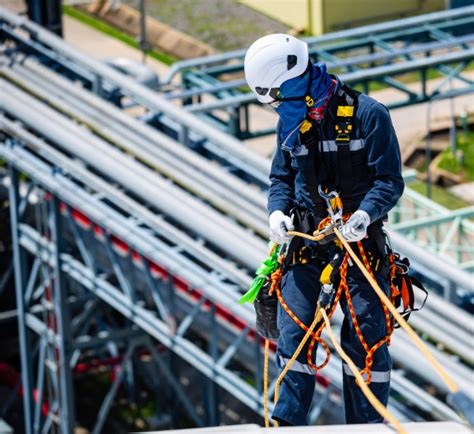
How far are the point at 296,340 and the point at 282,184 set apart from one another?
38.1 inches

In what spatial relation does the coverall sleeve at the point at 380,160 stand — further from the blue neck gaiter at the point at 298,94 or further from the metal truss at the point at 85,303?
the metal truss at the point at 85,303

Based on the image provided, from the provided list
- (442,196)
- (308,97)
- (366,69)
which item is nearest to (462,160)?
(442,196)

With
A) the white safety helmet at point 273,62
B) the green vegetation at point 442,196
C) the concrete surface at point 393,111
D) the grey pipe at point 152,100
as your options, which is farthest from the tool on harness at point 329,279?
the concrete surface at point 393,111

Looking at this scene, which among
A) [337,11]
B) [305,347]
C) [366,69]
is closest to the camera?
[305,347]

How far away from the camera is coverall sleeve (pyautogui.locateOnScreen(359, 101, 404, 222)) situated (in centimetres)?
724

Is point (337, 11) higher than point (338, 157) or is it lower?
lower

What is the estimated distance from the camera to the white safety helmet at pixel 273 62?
7.11m

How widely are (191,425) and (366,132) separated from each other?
1520 cm

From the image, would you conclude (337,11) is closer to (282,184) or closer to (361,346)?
(282,184)

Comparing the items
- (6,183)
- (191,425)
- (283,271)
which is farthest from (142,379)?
(283,271)

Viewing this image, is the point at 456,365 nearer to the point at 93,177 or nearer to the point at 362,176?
the point at 362,176

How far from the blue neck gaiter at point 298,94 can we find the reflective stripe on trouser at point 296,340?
85 centimetres

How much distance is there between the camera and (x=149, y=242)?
1480 cm

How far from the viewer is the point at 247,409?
2238 centimetres
